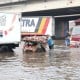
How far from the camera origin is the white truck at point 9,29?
25625mm

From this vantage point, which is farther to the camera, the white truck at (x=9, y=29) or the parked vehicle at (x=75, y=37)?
the parked vehicle at (x=75, y=37)

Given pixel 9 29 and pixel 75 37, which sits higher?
pixel 9 29

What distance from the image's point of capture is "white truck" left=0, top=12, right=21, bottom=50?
1009 inches

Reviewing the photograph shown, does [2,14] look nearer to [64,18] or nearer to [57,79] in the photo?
[57,79]

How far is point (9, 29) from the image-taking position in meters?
26.0

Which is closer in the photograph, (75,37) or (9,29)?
(9,29)

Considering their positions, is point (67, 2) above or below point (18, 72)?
above

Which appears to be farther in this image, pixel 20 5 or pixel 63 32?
pixel 63 32

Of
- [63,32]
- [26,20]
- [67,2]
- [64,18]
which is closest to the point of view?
[26,20]

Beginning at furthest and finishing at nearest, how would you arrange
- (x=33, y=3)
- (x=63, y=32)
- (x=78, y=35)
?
(x=63, y=32), (x=33, y=3), (x=78, y=35)

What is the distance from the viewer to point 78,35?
3045 cm

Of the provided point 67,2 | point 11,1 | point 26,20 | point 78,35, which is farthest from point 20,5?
point 78,35

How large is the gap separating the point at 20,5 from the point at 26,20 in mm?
24554

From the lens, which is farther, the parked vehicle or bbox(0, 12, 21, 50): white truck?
the parked vehicle
